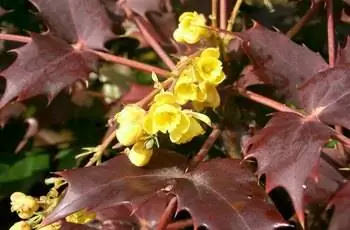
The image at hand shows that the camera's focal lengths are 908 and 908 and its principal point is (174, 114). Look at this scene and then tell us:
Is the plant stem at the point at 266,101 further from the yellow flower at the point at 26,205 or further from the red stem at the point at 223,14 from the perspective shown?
the yellow flower at the point at 26,205

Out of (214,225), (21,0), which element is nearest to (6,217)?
(21,0)

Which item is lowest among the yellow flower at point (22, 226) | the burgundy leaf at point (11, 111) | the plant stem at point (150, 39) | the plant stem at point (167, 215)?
the burgundy leaf at point (11, 111)

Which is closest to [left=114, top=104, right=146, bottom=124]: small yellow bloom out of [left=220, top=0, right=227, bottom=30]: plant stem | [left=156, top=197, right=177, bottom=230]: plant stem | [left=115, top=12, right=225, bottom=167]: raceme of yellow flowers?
[left=115, top=12, right=225, bottom=167]: raceme of yellow flowers

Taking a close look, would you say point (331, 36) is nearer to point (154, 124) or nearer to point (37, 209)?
point (154, 124)

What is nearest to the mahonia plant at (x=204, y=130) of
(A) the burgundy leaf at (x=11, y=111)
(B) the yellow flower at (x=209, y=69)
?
(B) the yellow flower at (x=209, y=69)

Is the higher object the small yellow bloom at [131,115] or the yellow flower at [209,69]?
the yellow flower at [209,69]

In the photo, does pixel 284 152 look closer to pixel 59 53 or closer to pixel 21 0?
pixel 59 53

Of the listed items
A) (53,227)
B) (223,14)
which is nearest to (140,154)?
(53,227)
